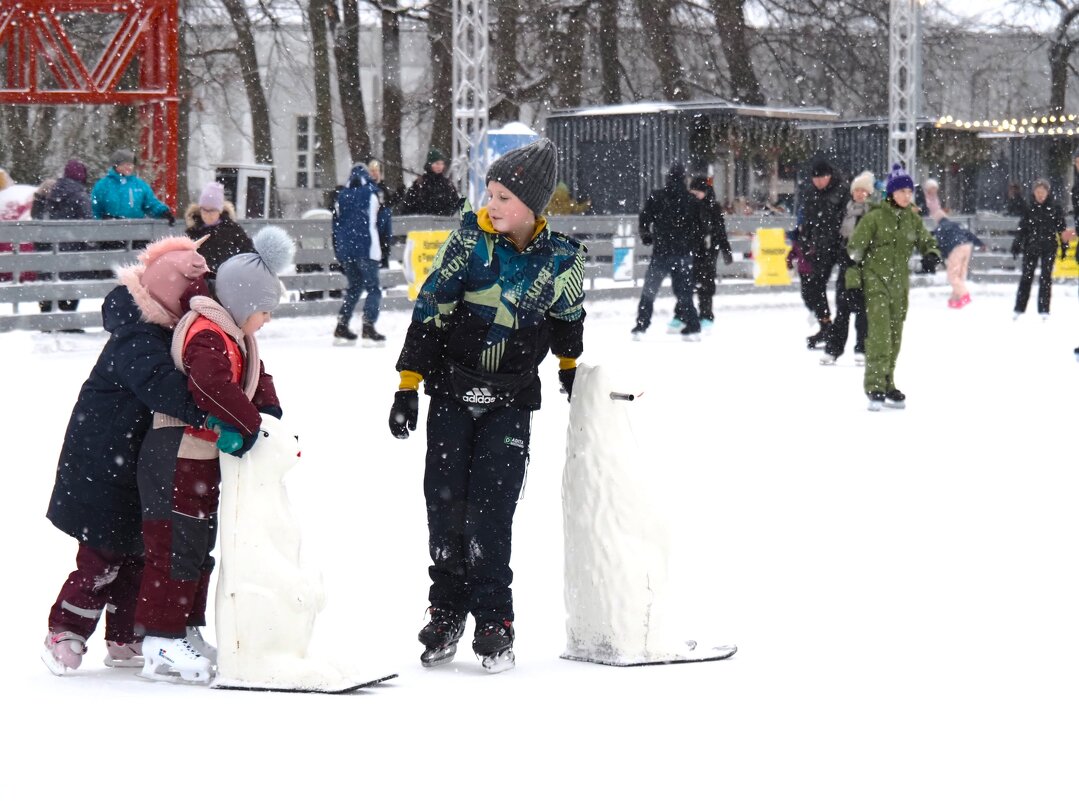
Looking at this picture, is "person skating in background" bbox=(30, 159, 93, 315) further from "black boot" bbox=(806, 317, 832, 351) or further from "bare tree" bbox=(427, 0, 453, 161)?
"bare tree" bbox=(427, 0, 453, 161)

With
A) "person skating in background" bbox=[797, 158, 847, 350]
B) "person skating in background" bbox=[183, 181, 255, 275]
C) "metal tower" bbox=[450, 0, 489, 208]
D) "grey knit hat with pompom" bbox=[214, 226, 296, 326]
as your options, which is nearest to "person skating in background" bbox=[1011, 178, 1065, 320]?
"person skating in background" bbox=[797, 158, 847, 350]

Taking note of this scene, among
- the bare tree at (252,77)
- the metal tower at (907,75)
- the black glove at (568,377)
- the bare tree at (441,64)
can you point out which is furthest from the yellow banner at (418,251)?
the black glove at (568,377)

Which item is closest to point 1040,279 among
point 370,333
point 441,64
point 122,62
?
point 370,333

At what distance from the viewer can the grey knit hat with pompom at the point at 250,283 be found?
4.30 metres

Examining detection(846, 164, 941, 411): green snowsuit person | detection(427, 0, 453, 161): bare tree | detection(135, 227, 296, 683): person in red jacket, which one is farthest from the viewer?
detection(427, 0, 453, 161): bare tree

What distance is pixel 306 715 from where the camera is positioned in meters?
3.99

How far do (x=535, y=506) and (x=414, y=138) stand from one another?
4234 cm

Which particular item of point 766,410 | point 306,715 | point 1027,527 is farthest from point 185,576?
point 766,410

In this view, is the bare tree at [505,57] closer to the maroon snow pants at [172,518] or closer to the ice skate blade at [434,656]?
the ice skate blade at [434,656]

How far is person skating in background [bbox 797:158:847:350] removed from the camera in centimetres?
1413

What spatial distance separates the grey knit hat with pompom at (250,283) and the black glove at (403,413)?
0.44 m

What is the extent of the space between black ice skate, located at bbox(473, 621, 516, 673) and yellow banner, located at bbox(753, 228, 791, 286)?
18602 mm

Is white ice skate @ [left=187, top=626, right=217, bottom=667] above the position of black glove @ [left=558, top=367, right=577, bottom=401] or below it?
below

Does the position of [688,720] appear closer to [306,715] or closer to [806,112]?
[306,715]
